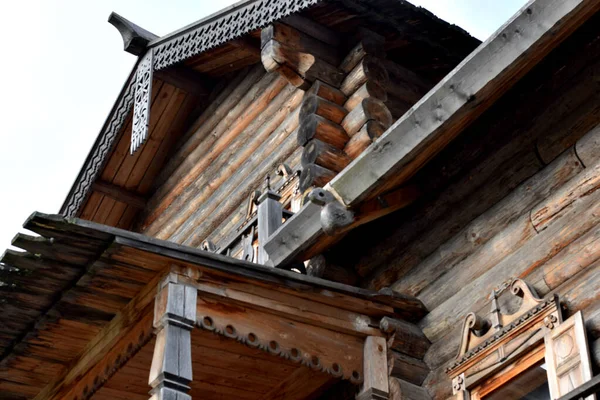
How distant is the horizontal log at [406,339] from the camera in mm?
7301

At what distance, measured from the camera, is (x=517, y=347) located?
6.50m

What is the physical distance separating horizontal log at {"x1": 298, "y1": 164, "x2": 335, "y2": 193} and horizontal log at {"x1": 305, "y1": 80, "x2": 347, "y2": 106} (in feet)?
2.64

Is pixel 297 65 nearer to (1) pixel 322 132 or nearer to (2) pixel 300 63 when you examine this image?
(2) pixel 300 63

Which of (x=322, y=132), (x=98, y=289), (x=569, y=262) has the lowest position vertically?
(x=569, y=262)

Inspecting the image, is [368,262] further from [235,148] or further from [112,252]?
[235,148]

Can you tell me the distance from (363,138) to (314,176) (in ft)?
1.75

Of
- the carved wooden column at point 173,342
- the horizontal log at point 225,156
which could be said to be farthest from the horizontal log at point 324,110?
the carved wooden column at point 173,342

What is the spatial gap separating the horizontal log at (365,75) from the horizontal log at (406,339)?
2.48 m

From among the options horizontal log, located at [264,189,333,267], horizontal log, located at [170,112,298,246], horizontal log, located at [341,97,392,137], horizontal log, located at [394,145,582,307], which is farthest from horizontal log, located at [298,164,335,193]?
horizontal log, located at [170,112,298,246]

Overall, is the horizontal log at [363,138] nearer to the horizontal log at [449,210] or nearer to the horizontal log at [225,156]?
the horizontal log at [449,210]

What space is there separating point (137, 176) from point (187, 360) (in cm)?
648

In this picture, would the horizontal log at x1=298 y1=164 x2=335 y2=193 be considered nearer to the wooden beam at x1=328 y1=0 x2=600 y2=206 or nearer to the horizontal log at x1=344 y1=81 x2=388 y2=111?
the horizontal log at x1=344 y1=81 x2=388 y2=111

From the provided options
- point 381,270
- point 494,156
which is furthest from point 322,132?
point 494,156

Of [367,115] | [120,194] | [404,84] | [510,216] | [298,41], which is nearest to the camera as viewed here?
[510,216]
